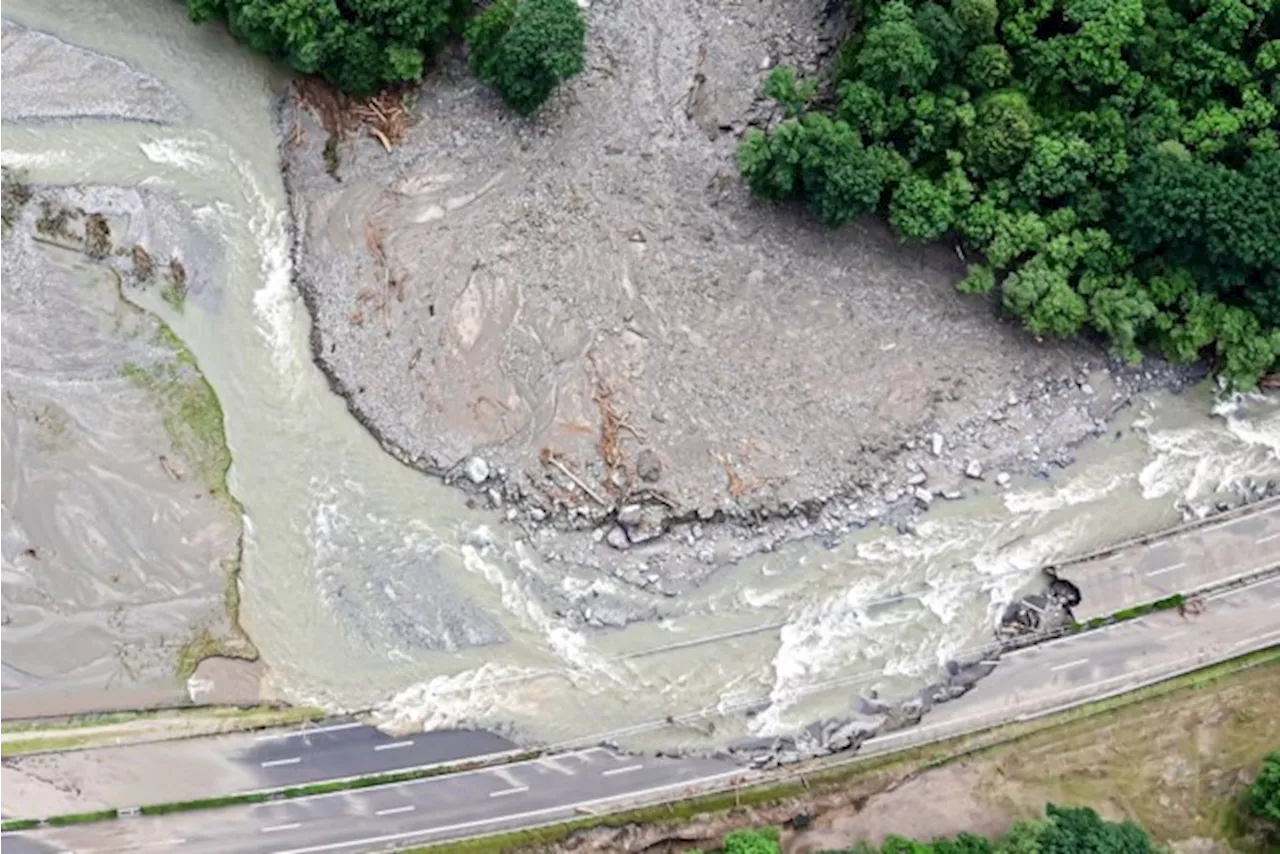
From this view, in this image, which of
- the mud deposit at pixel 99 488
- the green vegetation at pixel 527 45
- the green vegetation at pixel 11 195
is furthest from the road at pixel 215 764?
the green vegetation at pixel 527 45

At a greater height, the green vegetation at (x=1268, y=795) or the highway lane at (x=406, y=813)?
Answer: the green vegetation at (x=1268, y=795)

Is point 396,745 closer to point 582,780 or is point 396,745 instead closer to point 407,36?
point 582,780

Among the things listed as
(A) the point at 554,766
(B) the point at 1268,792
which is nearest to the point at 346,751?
(A) the point at 554,766

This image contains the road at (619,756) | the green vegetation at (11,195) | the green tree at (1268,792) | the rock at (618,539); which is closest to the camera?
the green tree at (1268,792)

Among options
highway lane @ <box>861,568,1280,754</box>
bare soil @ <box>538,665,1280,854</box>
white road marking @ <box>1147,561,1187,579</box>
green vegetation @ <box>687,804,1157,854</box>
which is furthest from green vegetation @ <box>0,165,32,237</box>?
white road marking @ <box>1147,561,1187,579</box>

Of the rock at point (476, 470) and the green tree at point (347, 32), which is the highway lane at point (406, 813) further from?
the green tree at point (347, 32)

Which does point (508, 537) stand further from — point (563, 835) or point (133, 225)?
point (133, 225)

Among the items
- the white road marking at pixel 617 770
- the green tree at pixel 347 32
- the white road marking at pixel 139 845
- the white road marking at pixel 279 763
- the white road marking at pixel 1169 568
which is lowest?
the white road marking at pixel 139 845

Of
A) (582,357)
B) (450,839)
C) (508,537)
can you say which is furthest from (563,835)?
(582,357)
